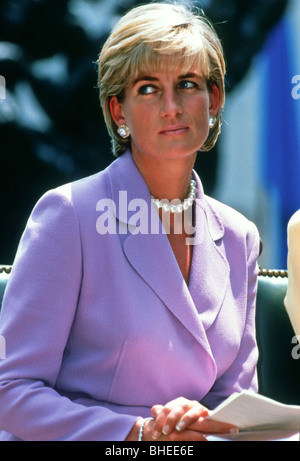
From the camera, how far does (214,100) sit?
7.77ft

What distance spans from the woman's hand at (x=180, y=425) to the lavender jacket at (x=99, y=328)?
0.07m

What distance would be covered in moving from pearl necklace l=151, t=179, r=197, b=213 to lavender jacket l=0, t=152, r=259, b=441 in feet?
0.25

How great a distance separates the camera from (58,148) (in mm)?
3057

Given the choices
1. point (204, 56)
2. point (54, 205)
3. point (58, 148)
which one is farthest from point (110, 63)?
point (58, 148)

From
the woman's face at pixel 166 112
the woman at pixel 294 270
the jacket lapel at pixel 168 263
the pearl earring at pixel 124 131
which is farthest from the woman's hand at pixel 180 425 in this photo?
the pearl earring at pixel 124 131

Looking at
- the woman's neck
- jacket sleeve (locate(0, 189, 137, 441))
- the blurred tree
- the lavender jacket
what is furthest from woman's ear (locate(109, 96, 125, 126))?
the blurred tree

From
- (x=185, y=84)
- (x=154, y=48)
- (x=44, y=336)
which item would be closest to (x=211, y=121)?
(x=185, y=84)

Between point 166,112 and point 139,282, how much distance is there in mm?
417

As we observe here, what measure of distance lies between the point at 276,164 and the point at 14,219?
0.91 meters

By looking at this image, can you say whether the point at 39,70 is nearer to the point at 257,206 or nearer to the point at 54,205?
the point at 257,206

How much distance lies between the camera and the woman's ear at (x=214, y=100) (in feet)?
7.72

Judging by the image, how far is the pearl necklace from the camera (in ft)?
7.42

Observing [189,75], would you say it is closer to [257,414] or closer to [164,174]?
[164,174]

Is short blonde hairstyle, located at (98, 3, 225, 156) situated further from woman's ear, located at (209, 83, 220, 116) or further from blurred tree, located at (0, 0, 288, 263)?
blurred tree, located at (0, 0, 288, 263)
